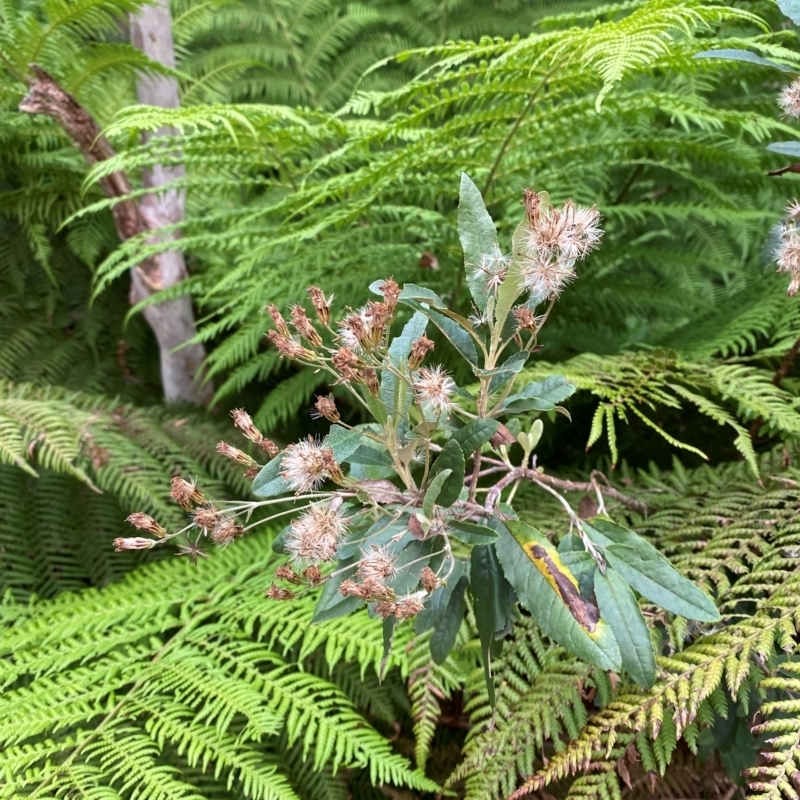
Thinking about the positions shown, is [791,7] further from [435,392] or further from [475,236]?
[435,392]

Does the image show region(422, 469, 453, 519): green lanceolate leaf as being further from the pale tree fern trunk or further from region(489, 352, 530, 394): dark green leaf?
the pale tree fern trunk

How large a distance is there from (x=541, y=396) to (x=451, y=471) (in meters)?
0.11

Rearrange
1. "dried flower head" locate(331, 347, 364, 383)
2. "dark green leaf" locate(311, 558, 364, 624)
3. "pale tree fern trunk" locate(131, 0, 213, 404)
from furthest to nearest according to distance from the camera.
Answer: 1. "pale tree fern trunk" locate(131, 0, 213, 404)
2. "dark green leaf" locate(311, 558, 364, 624)
3. "dried flower head" locate(331, 347, 364, 383)

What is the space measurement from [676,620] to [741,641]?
0.07 meters

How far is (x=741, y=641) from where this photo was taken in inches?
19.1

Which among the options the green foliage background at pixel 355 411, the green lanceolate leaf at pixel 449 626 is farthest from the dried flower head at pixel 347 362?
the green foliage background at pixel 355 411

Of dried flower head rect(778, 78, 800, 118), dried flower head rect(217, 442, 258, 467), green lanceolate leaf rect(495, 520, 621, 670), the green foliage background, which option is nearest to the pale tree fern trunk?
the green foliage background

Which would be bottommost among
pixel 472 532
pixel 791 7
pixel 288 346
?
pixel 472 532

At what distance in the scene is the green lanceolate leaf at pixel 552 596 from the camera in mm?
406

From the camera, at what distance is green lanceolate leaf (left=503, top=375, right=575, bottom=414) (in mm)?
459

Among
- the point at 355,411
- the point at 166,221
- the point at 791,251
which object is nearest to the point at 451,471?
the point at 791,251

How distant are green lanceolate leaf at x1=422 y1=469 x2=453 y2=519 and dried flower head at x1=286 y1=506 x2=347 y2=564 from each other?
0.20 ft

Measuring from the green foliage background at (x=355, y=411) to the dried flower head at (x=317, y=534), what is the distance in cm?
27

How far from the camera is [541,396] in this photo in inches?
18.7
